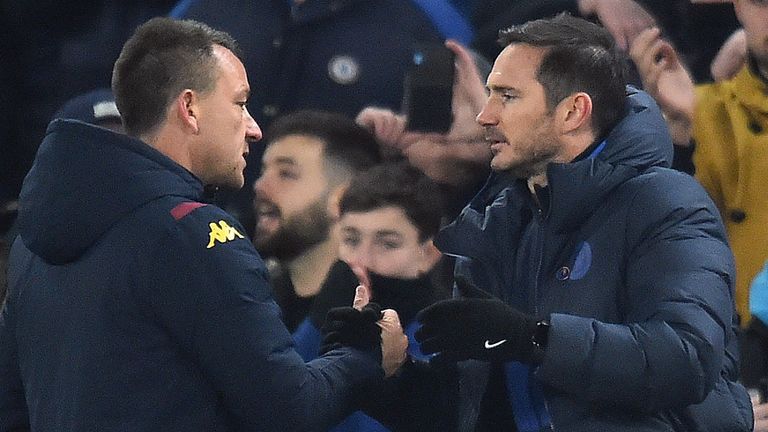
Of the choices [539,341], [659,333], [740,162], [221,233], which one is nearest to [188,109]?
[221,233]

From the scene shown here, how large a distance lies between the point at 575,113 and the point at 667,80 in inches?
Result: 38.9

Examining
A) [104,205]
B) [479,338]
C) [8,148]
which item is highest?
[104,205]

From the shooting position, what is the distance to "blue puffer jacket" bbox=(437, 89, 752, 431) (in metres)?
3.05

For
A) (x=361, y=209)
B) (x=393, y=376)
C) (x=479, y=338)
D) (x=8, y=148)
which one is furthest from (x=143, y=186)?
(x=8, y=148)

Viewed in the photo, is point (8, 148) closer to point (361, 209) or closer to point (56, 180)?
point (361, 209)

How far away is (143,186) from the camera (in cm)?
313

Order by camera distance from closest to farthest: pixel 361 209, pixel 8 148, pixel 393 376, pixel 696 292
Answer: pixel 696 292 < pixel 393 376 < pixel 361 209 < pixel 8 148

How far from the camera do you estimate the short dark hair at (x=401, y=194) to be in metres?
4.22

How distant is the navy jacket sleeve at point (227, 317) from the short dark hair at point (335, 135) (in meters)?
1.38

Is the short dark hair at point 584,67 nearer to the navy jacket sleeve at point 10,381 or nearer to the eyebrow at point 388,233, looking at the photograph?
the eyebrow at point 388,233

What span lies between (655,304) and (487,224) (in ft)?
1.64

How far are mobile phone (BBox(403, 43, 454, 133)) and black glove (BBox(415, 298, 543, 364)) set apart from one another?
4.23 ft

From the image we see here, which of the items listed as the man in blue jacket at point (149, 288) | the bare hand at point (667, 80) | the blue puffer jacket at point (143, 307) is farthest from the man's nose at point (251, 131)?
the bare hand at point (667, 80)

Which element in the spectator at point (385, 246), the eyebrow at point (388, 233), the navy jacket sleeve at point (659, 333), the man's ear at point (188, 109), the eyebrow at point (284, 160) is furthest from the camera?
the eyebrow at point (284, 160)
